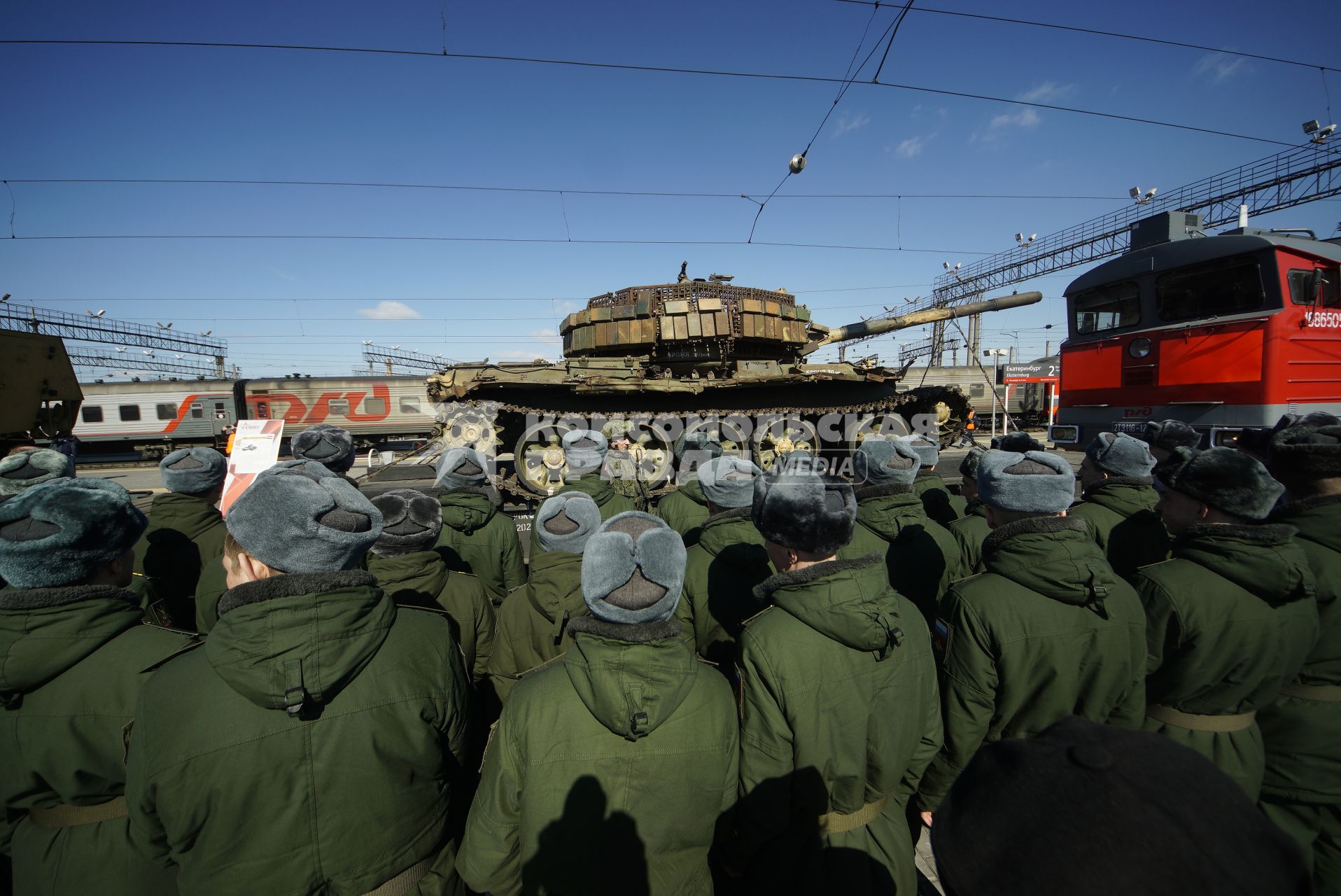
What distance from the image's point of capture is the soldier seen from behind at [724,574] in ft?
10.8

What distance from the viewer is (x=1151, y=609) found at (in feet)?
8.56

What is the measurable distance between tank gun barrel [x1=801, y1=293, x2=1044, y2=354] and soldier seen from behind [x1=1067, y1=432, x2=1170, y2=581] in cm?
919

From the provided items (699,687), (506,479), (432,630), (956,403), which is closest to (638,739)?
(699,687)

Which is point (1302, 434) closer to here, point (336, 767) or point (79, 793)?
point (336, 767)

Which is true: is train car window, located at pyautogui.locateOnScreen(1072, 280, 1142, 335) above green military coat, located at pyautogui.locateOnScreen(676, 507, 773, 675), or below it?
above

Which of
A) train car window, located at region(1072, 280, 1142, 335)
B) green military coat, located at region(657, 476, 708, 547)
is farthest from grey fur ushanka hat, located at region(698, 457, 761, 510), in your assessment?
train car window, located at region(1072, 280, 1142, 335)

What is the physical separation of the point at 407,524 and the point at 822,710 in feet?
7.03

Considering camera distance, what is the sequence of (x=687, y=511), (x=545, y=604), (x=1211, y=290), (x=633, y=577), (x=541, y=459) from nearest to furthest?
(x=633, y=577) → (x=545, y=604) → (x=687, y=511) → (x=1211, y=290) → (x=541, y=459)

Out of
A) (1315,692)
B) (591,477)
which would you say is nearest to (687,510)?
(591,477)

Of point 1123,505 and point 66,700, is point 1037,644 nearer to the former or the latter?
point 1123,505

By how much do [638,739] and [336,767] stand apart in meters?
0.87

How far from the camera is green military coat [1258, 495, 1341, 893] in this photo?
260cm

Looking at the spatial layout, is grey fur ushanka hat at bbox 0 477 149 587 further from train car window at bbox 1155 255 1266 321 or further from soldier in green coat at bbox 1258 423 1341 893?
train car window at bbox 1155 255 1266 321

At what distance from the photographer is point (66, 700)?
6.17 ft
